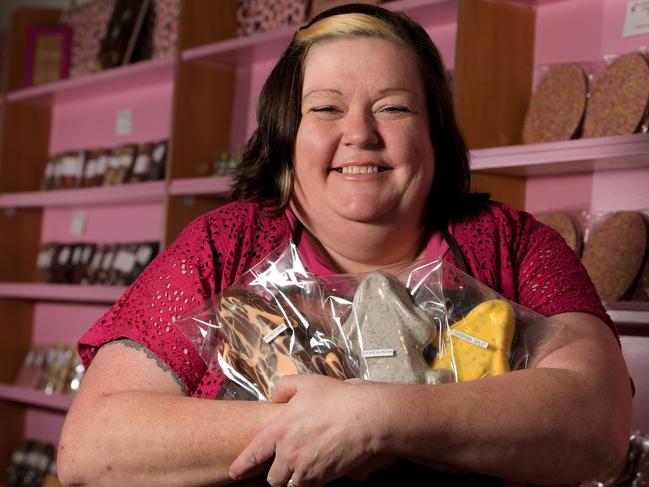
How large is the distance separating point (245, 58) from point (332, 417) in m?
2.77

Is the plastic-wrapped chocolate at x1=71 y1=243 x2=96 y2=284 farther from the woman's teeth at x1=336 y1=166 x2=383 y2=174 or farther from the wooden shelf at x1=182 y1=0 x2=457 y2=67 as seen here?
the woman's teeth at x1=336 y1=166 x2=383 y2=174

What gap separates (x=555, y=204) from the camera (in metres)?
2.78

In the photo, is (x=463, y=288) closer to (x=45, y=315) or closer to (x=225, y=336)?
(x=225, y=336)

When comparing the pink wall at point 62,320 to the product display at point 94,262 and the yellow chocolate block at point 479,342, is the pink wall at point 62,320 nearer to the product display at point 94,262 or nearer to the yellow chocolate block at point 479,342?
the product display at point 94,262

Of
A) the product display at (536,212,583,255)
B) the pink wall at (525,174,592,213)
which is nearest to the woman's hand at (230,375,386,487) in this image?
the product display at (536,212,583,255)

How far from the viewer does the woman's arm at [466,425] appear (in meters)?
1.09

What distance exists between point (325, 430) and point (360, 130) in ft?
1.73

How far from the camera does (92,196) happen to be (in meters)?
4.04

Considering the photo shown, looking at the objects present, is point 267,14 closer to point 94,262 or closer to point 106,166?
point 106,166

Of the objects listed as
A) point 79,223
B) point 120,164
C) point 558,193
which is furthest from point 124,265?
point 558,193

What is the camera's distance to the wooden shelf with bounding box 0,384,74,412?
3873 millimetres

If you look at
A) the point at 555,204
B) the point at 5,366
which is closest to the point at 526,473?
the point at 555,204

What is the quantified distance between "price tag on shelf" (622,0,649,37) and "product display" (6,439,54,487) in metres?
3.11

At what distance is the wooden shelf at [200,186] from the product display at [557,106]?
1.09 meters
